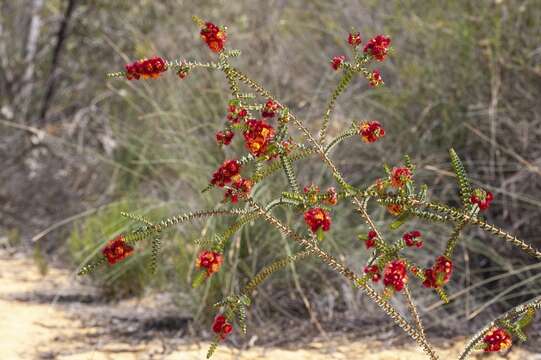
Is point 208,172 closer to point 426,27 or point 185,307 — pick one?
point 185,307

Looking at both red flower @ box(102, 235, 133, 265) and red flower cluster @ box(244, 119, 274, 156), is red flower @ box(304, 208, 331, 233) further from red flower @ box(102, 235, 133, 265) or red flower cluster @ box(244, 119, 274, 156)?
red flower @ box(102, 235, 133, 265)

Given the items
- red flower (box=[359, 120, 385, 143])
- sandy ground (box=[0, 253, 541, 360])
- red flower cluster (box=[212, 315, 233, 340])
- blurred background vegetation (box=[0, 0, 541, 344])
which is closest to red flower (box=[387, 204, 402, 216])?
red flower (box=[359, 120, 385, 143])

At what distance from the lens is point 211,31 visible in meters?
1.65

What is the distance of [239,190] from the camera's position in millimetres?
1709

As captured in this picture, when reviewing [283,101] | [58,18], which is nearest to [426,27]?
[283,101]

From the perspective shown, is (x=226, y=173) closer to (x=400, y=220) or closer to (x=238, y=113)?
(x=238, y=113)

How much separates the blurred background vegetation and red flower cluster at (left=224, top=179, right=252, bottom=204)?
93cm

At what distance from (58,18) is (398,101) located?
305 centimetres

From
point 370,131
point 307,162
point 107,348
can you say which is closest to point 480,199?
point 370,131

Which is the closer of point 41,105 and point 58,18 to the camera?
point 41,105

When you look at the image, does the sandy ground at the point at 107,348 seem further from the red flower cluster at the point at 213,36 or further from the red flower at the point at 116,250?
the red flower cluster at the point at 213,36

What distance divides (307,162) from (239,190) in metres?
1.96

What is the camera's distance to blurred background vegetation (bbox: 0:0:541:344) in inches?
127

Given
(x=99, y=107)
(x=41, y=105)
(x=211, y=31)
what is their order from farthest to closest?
(x=99, y=107)
(x=41, y=105)
(x=211, y=31)
